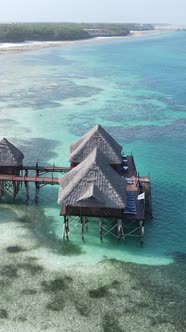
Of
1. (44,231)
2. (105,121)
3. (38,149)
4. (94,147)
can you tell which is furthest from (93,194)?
(105,121)

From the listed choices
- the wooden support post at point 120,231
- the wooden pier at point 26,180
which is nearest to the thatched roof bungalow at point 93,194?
the wooden support post at point 120,231

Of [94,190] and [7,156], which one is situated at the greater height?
[7,156]

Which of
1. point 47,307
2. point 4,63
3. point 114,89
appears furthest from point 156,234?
point 4,63

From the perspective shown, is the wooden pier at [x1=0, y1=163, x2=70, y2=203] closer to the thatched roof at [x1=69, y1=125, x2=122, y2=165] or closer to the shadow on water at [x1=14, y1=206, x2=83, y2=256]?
the shadow on water at [x1=14, y1=206, x2=83, y2=256]

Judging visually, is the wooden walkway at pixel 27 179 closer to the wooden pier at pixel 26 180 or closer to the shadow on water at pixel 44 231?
the wooden pier at pixel 26 180

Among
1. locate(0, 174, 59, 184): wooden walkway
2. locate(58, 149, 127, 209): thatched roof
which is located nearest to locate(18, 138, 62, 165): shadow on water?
locate(0, 174, 59, 184): wooden walkway

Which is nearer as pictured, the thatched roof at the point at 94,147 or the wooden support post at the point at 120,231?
the wooden support post at the point at 120,231

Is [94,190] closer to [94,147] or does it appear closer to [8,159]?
[94,147]
